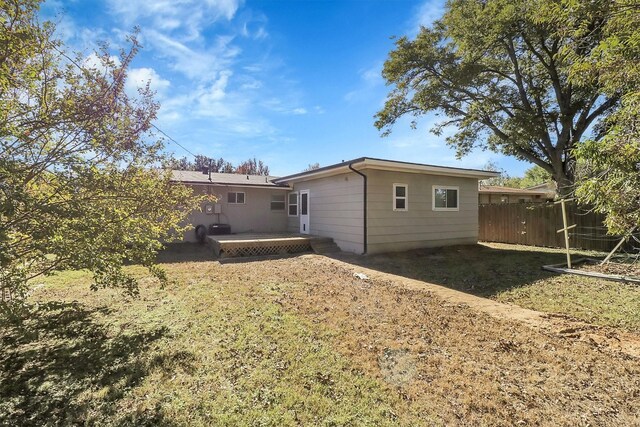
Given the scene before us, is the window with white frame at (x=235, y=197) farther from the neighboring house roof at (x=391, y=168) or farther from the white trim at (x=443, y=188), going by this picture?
the white trim at (x=443, y=188)

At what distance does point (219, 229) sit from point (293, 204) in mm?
3324

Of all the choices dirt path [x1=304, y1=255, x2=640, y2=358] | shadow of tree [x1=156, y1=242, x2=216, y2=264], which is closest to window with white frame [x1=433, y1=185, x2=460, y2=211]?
dirt path [x1=304, y1=255, x2=640, y2=358]

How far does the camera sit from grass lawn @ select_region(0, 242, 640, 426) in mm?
2396

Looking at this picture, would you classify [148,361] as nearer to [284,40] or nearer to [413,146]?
[284,40]

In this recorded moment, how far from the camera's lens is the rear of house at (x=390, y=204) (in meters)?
9.42

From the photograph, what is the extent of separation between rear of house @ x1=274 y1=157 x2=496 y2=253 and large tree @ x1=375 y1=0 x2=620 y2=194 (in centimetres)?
448

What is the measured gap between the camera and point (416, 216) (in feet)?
34.0

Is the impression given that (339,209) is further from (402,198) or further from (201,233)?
(201,233)

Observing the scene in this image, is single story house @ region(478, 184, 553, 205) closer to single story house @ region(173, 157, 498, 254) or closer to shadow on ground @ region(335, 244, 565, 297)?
single story house @ region(173, 157, 498, 254)

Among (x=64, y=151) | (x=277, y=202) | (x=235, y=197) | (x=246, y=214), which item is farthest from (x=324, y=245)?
(x=64, y=151)

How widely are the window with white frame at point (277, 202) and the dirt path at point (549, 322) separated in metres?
8.76

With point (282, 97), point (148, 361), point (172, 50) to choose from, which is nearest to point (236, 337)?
point (148, 361)

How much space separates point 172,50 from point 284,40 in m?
3.07

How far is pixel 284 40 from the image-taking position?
8789 millimetres
